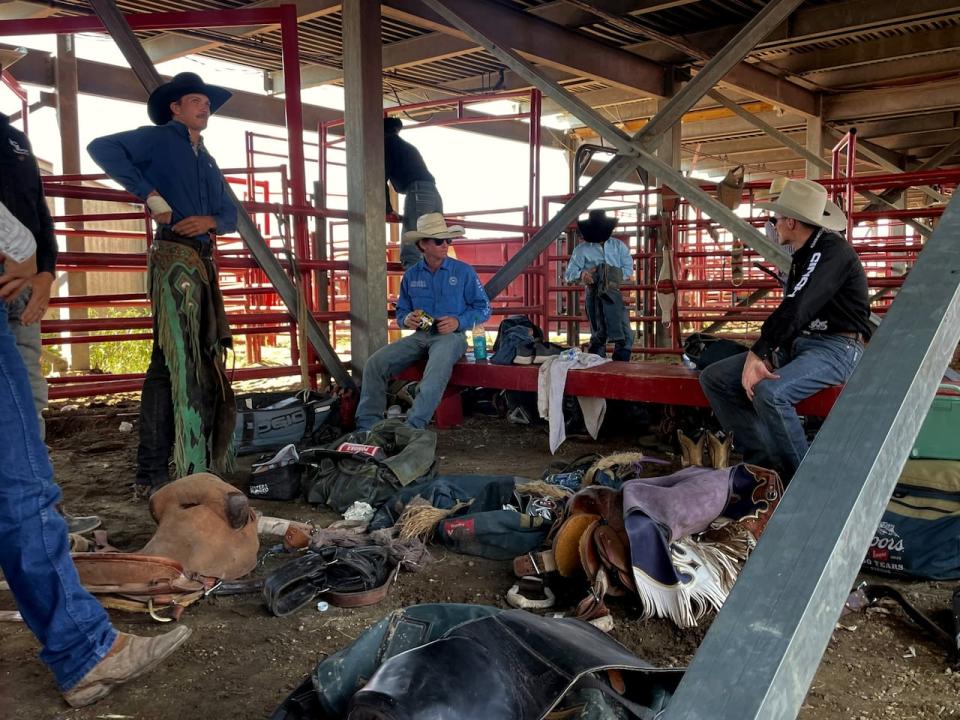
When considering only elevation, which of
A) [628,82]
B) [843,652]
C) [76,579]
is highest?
[628,82]

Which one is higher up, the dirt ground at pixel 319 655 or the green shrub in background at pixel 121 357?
the green shrub in background at pixel 121 357

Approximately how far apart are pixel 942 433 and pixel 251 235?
427cm

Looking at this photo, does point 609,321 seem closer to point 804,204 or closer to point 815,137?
point 804,204

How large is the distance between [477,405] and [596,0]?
11.7 feet

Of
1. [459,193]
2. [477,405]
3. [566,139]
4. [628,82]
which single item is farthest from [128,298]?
Result: [459,193]

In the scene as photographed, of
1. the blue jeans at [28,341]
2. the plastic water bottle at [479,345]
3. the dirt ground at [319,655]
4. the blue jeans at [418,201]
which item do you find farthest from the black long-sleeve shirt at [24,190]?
the blue jeans at [418,201]

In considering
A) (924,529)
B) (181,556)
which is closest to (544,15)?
(924,529)

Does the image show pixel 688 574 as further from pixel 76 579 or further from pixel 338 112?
pixel 338 112

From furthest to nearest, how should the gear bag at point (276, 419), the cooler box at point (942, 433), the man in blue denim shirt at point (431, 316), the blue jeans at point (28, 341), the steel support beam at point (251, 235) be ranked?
the man in blue denim shirt at point (431, 316) < the gear bag at point (276, 419) < the steel support beam at point (251, 235) < the cooler box at point (942, 433) < the blue jeans at point (28, 341)

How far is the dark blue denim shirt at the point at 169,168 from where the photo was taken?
13.6 feet

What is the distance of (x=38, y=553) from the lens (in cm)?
211

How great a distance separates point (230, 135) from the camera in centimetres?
2248

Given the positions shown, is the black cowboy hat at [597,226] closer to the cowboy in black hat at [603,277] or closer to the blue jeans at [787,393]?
the cowboy in black hat at [603,277]

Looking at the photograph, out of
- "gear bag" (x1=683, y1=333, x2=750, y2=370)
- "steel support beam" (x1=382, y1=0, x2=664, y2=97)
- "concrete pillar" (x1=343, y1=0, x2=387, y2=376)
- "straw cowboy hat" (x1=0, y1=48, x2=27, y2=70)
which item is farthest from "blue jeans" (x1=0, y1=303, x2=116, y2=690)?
"straw cowboy hat" (x1=0, y1=48, x2=27, y2=70)
